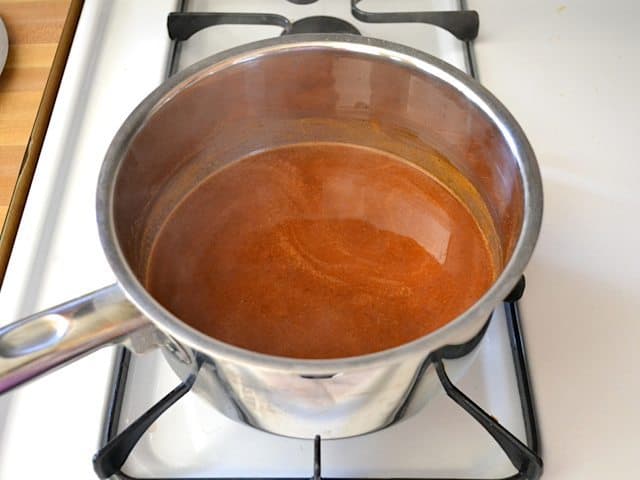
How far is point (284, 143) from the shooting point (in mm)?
675

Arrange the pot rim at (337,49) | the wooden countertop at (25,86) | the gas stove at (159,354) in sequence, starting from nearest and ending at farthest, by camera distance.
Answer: the pot rim at (337,49) → the gas stove at (159,354) → the wooden countertop at (25,86)

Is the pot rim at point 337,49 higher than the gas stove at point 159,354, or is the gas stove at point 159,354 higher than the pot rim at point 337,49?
the pot rim at point 337,49

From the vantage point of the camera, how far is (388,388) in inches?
16.9

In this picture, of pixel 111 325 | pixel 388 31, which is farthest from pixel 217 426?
pixel 388 31

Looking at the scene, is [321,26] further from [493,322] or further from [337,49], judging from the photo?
[493,322]

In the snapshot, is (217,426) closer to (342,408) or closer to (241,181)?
(342,408)

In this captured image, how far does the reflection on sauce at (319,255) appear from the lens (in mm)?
552

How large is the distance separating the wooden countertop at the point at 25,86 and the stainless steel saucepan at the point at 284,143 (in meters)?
0.14


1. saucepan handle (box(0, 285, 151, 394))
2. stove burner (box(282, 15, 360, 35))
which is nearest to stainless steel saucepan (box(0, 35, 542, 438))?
saucepan handle (box(0, 285, 151, 394))

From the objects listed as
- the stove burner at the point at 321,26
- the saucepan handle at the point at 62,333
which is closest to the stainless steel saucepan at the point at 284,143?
the saucepan handle at the point at 62,333

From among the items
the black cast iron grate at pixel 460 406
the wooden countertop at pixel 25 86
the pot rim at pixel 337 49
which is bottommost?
the black cast iron grate at pixel 460 406

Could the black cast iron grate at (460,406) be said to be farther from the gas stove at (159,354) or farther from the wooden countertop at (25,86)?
the wooden countertop at (25,86)

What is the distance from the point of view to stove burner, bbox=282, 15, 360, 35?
0.72m

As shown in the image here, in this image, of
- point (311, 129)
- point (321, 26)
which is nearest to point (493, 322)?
point (311, 129)
